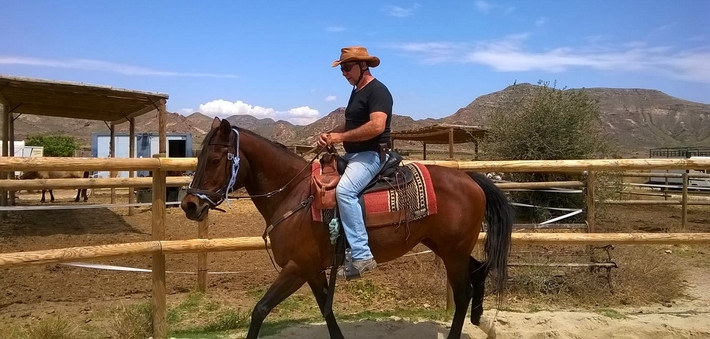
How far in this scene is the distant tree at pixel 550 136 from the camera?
11305 mm

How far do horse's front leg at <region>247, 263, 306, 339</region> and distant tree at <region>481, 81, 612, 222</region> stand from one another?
879cm

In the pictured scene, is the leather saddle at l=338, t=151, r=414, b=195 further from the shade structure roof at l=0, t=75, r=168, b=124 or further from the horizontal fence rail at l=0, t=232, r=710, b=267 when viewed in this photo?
the shade structure roof at l=0, t=75, r=168, b=124

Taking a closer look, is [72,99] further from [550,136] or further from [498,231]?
[498,231]

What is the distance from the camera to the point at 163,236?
4203 millimetres

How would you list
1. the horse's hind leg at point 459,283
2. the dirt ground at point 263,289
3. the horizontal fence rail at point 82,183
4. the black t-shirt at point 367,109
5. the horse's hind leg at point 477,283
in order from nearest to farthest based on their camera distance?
the black t-shirt at point 367,109 < the horse's hind leg at point 459,283 < the horse's hind leg at point 477,283 < the dirt ground at point 263,289 < the horizontal fence rail at point 82,183

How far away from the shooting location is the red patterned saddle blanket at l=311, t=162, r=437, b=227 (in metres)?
3.63

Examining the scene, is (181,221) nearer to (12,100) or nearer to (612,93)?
(12,100)

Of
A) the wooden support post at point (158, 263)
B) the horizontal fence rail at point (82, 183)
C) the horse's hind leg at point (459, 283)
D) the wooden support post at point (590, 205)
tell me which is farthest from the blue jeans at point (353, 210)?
the horizontal fence rail at point (82, 183)

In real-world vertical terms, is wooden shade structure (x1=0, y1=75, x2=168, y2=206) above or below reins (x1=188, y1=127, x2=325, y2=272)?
above

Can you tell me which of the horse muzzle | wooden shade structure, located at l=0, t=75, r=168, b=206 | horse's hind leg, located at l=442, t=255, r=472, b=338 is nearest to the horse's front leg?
the horse muzzle

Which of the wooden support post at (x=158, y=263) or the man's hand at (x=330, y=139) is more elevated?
the man's hand at (x=330, y=139)

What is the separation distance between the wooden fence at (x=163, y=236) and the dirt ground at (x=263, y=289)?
824mm

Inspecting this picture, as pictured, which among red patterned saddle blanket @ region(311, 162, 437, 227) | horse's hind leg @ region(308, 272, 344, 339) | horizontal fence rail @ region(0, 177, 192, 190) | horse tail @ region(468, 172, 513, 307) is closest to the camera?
red patterned saddle blanket @ region(311, 162, 437, 227)

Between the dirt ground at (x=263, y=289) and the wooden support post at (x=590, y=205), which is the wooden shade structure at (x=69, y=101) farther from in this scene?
the wooden support post at (x=590, y=205)
